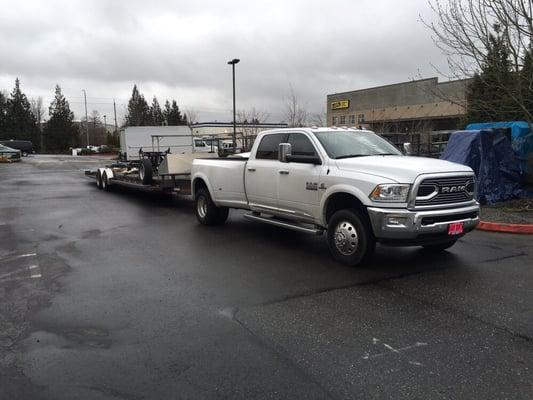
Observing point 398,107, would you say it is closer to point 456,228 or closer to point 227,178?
point 227,178

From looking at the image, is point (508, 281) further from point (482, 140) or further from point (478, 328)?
point (482, 140)

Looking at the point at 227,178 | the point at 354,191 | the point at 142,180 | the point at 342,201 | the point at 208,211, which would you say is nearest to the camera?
the point at 354,191

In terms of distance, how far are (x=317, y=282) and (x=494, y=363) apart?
248cm

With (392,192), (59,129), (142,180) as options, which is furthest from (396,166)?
(59,129)

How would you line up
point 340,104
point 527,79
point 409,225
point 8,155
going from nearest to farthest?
1. point 409,225
2. point 527,79
3. point 8,155
4. point 340,104

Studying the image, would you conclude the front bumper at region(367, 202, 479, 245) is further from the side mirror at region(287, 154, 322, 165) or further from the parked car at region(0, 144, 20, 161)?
the parked car at region(0, 144, 20, 161)

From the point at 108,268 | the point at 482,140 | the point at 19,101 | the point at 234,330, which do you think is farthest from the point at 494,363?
the point at 19,101

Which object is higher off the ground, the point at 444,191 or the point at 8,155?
the point at 8,155

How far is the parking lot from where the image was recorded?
11.3 ft

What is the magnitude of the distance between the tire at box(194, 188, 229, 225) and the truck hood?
3.83 m

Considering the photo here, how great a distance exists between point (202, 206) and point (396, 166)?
5.09m

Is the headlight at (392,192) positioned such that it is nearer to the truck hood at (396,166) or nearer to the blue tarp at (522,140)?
the truck hood at (396,166)

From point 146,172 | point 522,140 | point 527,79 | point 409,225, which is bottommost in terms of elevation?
point 409,225

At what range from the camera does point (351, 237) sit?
6426 millimetres
